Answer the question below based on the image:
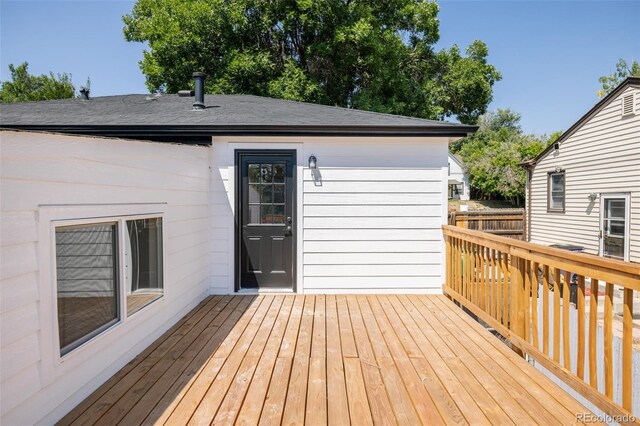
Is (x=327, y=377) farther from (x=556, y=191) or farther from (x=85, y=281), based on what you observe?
(x=556, y=191)

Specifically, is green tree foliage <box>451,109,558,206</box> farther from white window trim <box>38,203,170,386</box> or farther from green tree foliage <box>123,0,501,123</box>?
white window trim <box>38,203,170,386</box>

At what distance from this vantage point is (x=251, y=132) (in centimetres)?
419

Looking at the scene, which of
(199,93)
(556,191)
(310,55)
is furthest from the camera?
(310,55)

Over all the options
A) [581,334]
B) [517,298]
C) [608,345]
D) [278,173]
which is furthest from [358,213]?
[608,345]

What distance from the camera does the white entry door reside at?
24.5 ft

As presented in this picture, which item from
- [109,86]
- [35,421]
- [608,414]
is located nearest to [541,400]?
[608,414]

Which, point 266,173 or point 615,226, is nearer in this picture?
point 266,173

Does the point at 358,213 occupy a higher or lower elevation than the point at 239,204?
lower

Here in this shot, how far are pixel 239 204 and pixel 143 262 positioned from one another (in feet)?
5.40

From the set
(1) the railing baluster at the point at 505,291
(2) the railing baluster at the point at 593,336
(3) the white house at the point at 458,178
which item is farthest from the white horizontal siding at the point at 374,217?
(3) the white house at the point at 458,178

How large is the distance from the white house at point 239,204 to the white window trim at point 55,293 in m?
0.02

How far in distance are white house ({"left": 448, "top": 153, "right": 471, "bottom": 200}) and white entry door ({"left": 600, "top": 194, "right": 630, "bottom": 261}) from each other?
14.0 m

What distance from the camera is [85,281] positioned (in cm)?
222

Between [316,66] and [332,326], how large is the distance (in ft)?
38.0
